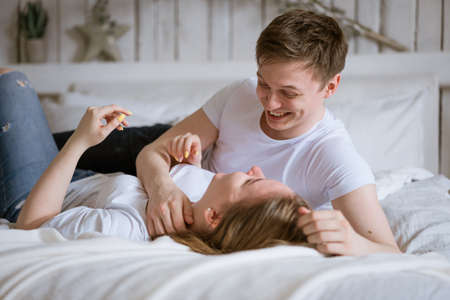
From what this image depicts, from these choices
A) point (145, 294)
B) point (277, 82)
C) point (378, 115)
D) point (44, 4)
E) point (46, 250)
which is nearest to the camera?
point (145, 294)

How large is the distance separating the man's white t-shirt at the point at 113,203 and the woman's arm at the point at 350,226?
39cm

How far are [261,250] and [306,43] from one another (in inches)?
23.3

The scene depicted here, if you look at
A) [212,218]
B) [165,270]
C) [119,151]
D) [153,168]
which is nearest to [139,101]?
[119,151]

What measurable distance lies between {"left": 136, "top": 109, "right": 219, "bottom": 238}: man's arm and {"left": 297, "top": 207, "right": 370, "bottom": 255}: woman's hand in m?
0.30

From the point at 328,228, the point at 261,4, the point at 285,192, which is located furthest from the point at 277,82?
the point at 261,4

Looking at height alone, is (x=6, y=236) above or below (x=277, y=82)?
below

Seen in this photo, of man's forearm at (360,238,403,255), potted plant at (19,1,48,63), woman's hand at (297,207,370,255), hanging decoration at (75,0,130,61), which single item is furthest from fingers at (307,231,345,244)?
potted plant at (19,1,48,63)

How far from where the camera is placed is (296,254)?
0.79m

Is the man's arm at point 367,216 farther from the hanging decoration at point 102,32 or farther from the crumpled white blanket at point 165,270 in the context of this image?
the hanging decoration at point 102,32

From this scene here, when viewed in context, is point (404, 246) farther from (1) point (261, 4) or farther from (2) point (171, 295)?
(1) point (261, 4)

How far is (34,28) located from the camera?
8.27 feet

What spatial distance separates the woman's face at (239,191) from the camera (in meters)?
0.93

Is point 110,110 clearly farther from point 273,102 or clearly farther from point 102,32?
point 102,32

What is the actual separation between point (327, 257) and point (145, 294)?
376 mm
